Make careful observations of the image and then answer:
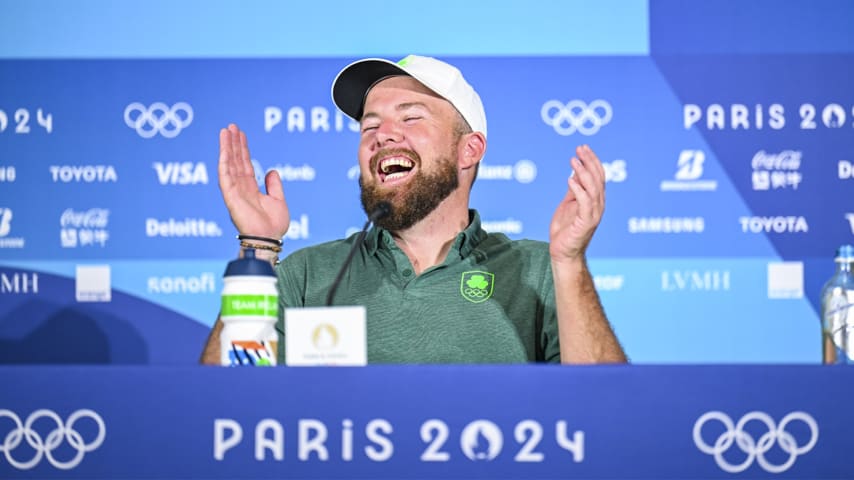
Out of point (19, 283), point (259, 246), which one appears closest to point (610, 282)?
point (259, 246)

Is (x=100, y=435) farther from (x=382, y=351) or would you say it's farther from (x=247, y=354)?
(x=382, y=351)

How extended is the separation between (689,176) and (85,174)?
1.71m

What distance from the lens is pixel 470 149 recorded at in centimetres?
219

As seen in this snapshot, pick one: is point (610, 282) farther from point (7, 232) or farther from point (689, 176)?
point (7, 232)

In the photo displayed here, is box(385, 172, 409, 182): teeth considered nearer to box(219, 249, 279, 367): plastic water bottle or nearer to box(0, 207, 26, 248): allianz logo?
box(219, 249, 279, 367): plastic water bottle

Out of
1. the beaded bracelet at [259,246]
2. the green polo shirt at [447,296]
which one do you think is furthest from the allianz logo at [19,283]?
the beaded bracelet at [259,246]

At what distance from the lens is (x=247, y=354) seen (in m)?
1.19

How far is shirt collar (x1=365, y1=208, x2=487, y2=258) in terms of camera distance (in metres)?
2.06

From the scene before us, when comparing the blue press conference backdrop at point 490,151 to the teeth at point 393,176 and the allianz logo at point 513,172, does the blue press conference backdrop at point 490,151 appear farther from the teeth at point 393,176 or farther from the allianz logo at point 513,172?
the teeth at point 393,176

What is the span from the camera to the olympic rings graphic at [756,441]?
969 mm

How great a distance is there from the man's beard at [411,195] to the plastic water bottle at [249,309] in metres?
0.81

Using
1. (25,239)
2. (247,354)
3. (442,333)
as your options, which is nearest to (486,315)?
(442,333)

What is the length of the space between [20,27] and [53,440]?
2173 mm

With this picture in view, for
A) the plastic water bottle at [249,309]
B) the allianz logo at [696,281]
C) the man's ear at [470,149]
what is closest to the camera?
the plastic water bottle at [249,309]
